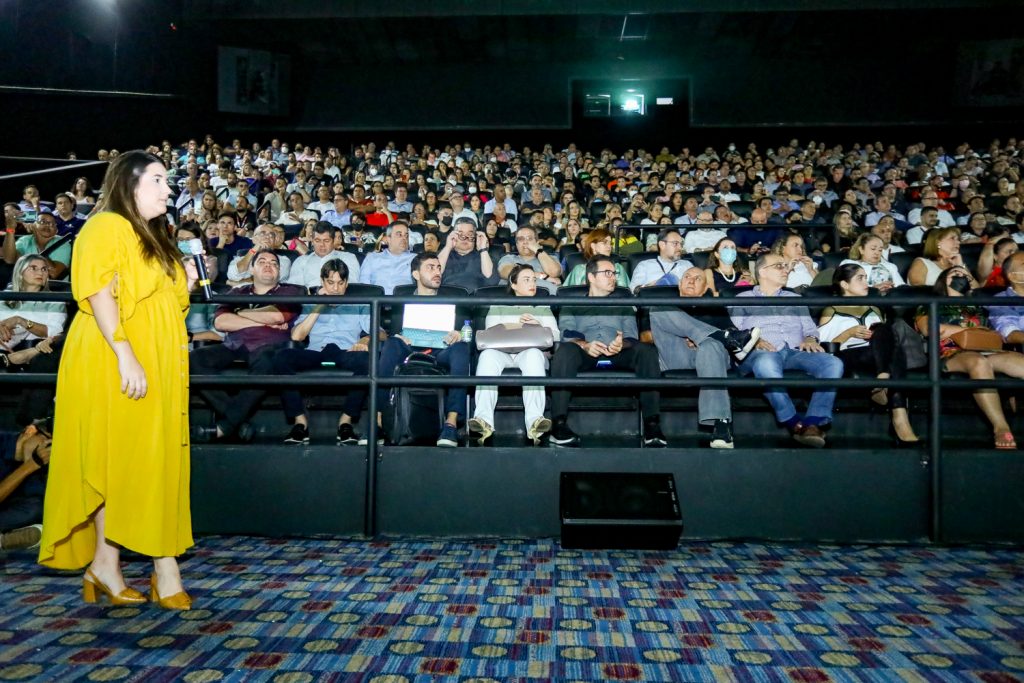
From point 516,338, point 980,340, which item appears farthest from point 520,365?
point 980,340

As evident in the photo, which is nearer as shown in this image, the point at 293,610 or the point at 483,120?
the point at 293,610

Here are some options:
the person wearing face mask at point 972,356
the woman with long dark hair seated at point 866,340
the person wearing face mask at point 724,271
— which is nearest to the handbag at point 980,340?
the person wearing face mask at point 972,356

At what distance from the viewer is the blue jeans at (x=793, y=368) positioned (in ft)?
10.4

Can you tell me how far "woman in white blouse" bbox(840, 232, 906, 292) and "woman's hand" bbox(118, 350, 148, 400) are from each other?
13.3ft

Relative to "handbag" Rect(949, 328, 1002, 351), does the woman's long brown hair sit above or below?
above

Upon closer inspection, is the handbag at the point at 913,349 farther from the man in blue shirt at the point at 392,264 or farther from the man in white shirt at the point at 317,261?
the man in white shirt at the point at 317,261

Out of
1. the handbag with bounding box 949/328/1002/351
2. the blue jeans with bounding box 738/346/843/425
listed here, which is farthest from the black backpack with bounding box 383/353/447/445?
the handbag with bounding box 949/328/1002/351

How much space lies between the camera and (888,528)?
2.86 m

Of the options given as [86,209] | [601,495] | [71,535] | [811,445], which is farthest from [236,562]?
[86,209]

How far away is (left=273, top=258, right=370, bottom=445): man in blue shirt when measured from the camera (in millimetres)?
3348

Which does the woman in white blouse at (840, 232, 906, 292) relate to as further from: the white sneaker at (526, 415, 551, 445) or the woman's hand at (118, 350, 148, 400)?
the woman's hand at (118, 350, 148, 400)

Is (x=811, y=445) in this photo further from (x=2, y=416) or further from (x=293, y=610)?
(x=2, y=416)

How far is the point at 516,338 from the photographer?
342 centimetres

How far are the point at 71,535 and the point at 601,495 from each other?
5.74ft
